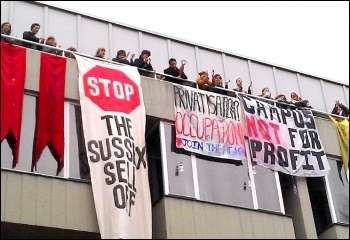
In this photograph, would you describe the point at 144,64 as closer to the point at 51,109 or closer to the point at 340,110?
the point at 51,109

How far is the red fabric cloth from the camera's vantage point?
15.0 meters

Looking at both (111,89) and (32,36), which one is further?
(111,89)

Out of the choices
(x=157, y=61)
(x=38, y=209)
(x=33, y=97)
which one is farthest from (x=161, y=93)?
(x=38, y=209)

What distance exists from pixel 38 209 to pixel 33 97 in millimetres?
3006

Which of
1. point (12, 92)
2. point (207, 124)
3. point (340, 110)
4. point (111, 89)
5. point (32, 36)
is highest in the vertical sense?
point (32, 36)

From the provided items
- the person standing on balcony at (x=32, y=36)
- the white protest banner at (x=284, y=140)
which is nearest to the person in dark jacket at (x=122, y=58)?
the person standing on balcony at (x=32, y=36)

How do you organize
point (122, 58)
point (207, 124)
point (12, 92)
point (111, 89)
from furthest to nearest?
point (207, 124)
point (122, 58)
point (111, 89)
point (12, 92)

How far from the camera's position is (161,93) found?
1798 centimetres

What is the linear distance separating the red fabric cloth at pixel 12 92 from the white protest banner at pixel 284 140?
252 inches

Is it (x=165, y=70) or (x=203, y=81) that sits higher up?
(x=165, y=70)

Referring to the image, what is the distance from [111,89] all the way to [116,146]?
168 centimetres

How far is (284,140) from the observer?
63.6 feet

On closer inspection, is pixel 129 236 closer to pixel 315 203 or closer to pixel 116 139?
pixel 116 139

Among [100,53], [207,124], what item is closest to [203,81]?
[207,124]
